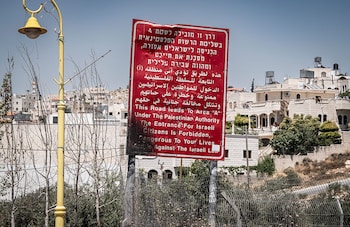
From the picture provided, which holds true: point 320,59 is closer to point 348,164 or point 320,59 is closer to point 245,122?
point 245,122

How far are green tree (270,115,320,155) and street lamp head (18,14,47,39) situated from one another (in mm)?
55057

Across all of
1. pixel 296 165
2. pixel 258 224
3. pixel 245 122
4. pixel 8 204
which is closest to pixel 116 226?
pixel 8 204

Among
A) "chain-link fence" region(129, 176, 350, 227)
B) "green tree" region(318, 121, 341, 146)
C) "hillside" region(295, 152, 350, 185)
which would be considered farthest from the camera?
"green tree" region(318, 121, 341, 146)

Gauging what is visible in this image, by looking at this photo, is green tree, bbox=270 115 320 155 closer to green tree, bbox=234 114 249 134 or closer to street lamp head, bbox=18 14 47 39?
green tree, bbox=234 114 249 134

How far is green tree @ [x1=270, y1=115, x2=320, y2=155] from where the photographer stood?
64.2 m

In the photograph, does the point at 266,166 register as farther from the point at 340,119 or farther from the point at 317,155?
the point at 340,119

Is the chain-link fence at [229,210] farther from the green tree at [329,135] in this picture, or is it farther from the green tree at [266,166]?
the green tree at [329,135]

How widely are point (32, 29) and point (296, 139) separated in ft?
182

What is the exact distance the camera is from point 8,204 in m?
24.9

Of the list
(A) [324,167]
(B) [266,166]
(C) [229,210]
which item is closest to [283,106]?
(A) [324,167]

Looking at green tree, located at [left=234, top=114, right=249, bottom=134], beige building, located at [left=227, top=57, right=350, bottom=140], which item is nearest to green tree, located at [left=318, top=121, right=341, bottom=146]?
beige building, located at [left=227, top=57, right=350, bottom=140]

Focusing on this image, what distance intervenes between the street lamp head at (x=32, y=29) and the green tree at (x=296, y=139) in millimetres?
55057

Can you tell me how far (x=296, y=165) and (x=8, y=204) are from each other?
40384 mm

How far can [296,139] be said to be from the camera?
64.1m
